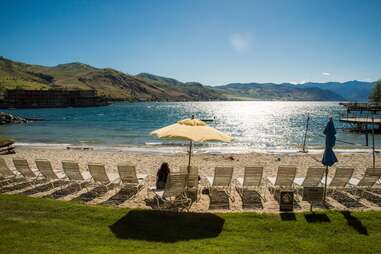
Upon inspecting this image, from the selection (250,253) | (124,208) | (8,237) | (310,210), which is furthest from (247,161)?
(8,237)

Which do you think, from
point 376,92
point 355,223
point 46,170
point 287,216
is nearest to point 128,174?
point 46,170

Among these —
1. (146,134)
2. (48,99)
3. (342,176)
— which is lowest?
(146,134)

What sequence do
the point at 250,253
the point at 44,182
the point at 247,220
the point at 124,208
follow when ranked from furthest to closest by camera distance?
1. the point at 44,182
2. the point at 124,208
3. the point at 247,220
4. the point at 250,253

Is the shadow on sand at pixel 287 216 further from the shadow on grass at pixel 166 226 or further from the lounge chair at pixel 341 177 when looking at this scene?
the lounge chair at pixel 341 177

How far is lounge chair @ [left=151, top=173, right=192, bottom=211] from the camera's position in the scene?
28.2 ft

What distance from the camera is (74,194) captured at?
10156mm

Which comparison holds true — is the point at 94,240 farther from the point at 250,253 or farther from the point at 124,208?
the point at 250,253

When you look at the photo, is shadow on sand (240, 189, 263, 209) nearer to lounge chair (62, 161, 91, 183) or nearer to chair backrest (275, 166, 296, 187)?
chair backrest (275, 166, 296, 187)

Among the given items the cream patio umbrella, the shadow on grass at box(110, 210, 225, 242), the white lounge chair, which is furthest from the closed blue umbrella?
the white lounge chair

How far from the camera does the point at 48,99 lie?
148m

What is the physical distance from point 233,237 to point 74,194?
583cm

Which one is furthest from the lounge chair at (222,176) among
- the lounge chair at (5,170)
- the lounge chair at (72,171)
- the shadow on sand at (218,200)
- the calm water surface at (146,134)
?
the calm water surface at (146,134)

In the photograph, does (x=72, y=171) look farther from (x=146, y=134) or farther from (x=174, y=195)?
(x=146, y=134)

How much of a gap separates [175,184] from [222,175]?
219 cm
